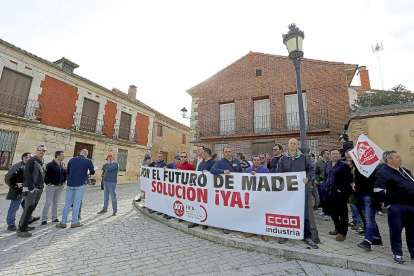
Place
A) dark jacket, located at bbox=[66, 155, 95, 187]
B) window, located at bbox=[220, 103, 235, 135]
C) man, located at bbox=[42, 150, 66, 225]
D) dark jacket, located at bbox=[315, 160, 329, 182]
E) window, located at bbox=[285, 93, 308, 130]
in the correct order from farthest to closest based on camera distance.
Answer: window, located at bbox=[220, 103, 235, 135], window, located at bbox=[285, 93, 308, 130], dark jacket, located at bbox=[315, 160, 329, 182], man, located at bbox=[42, 150, 66, 225], dark jacket, located at bbox=[66, 155, 95, 187]

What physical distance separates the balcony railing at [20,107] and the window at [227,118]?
11102mm

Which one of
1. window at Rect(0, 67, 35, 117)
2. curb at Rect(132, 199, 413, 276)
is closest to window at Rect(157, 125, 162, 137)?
window at Rect(0, 67, 35, 117)

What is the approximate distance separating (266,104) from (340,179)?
9.25 m

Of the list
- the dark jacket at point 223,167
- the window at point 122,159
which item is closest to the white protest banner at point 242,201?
the dark jacket at point 223,167

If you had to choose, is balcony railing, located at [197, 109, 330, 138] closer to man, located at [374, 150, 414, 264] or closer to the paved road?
man, located at [374, 150, 414, 264]

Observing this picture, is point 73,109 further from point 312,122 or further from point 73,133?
point 312,122

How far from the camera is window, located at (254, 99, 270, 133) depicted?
12.1 metres

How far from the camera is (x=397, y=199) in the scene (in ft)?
9.45

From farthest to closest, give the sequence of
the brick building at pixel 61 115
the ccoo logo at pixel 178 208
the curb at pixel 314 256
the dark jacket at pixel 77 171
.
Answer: the brick building at pixel 61 115, the dark jacket at pixel 77 171, the ccoo logo at pixel 178 208, the curb at pixel 314 256

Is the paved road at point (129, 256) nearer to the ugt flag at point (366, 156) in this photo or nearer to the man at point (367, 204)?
the man at point (367, 204)

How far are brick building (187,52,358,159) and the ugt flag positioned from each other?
24.3 ft

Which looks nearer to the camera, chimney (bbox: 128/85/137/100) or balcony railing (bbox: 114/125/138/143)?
balcony railing (bbox: 114/125/138/143)

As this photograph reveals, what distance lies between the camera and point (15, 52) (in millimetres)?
10945

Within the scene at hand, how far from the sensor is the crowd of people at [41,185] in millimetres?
4195
